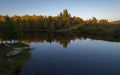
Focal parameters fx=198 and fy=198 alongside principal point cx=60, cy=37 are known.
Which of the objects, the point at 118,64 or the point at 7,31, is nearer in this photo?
the point at 118,64

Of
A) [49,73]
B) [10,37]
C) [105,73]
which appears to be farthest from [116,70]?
[10,37]

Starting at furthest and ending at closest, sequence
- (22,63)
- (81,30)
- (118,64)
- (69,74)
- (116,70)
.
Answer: (81,30) → (118,64) → (22,63) → (116,70) → (69,74)

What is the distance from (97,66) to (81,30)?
433 ft

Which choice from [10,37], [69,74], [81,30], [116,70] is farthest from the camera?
[81,30]

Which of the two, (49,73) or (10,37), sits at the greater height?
(10,37)

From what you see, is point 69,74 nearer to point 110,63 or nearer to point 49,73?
point 49,73

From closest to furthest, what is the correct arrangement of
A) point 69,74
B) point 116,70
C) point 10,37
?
point 69,74
point 116,70
point 10,37

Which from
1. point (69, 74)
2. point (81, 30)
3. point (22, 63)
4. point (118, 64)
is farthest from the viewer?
point (81, 30)

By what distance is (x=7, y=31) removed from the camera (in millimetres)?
69312

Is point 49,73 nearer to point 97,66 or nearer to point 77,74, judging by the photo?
point 77,74

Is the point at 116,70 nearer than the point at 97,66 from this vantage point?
Yes

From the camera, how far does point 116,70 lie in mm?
38344

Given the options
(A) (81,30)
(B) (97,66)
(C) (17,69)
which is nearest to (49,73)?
(C) (17,69)

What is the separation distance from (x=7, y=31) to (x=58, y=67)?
117 feet
